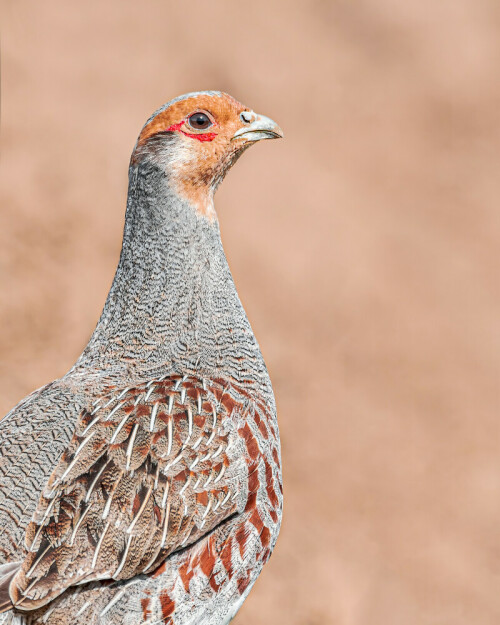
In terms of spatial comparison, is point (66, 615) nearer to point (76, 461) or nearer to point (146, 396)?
point (76, 461)

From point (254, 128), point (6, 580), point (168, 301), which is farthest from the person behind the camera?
point (254, 128)

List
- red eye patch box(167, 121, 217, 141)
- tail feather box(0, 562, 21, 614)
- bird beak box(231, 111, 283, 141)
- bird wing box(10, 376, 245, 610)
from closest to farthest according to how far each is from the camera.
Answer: tail feather box(0, 562, 21, 614) < bird wing box(10, 376, 245, 610) < red eye patch box(167, 121, 217, 141) < bird beak box(231, 111, 283, 141)

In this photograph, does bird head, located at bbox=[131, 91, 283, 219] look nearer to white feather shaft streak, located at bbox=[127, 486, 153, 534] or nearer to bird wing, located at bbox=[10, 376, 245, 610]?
bird wing, located at bbox=[10, 376, 245, 610]

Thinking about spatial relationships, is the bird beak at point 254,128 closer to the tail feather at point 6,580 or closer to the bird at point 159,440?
the bird at point 159,440

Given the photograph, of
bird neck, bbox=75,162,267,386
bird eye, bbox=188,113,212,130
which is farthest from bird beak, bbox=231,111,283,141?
bird neck, bbox=75,162,267,386

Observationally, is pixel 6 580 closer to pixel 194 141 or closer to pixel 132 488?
pixel 132 488

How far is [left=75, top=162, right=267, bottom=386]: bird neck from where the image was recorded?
8.23 feet

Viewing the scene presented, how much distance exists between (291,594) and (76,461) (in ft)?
12.6

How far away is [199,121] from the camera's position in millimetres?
2656

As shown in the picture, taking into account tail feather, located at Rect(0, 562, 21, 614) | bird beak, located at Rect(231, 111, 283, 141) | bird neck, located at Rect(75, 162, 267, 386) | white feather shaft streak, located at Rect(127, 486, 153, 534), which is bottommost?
tail feather, located at Rect(0, 562, 21, 614)

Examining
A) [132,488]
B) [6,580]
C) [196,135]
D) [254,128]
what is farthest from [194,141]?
[6,580]

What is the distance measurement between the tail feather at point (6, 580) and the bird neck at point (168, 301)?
29.0 inches

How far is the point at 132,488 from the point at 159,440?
163 mm

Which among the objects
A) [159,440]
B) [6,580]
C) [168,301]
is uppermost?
[168,301]
